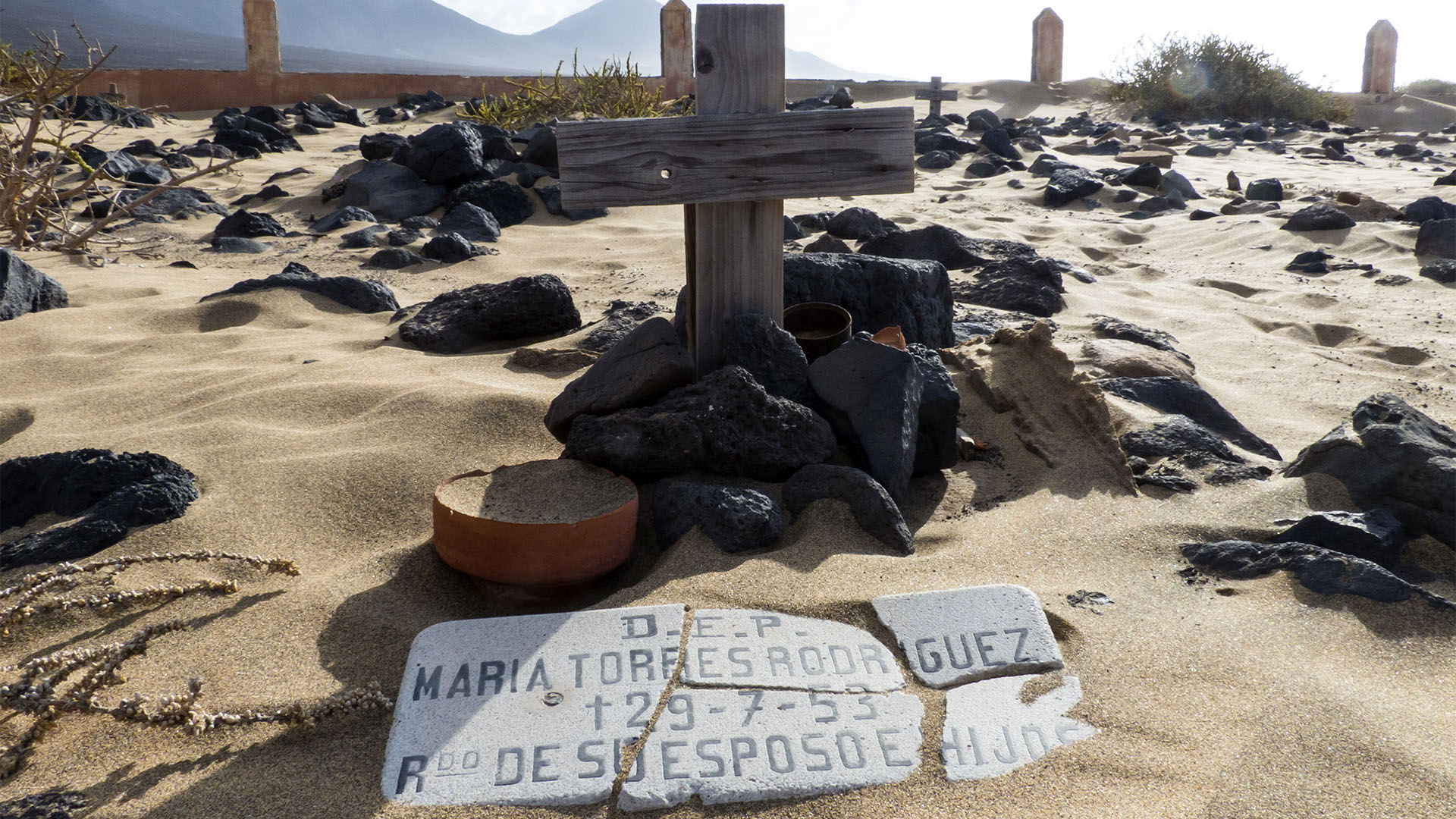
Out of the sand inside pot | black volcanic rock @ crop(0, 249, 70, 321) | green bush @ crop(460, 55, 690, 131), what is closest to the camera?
the sand inside pot

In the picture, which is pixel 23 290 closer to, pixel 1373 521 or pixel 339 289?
pixel 339 289

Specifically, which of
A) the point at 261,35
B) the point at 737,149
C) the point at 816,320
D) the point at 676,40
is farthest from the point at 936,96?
the point at 737,149

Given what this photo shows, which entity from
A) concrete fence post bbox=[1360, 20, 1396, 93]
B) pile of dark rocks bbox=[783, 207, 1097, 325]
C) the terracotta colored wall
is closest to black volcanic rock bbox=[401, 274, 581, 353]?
pile of dark rocks bbox=[783, 207, 1097, 325]

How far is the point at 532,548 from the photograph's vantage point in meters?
2.30

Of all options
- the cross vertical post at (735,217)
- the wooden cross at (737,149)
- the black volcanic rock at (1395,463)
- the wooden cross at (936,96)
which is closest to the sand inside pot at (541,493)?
the cross vertical post at (735,217)

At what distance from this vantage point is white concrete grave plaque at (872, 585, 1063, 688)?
2047 millimetres

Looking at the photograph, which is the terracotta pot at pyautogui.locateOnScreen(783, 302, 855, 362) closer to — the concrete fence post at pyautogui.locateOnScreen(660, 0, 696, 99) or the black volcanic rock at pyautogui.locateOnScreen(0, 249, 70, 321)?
the black volcanic rock at pyautogui.locateOnScreen(0, 249, 70, 321)

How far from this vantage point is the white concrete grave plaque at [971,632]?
6.72 feet

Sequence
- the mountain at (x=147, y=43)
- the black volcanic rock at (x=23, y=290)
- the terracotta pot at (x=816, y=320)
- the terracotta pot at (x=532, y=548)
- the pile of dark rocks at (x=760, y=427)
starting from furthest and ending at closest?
the mountain at (x=147, y=43)
the black volcanic rock at (x=23, y=290)
the terracotta pot at (x=816, y=320)
the pile of dark rocks at (x=760, y=427)
the terracotta pot at (x=532, y=548)

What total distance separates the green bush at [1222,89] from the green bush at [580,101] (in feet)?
32.2

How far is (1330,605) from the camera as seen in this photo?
2.24 metres

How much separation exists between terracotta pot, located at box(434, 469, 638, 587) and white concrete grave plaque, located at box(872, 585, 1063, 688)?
0.65 meters

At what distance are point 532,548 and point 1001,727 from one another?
3.59 feet

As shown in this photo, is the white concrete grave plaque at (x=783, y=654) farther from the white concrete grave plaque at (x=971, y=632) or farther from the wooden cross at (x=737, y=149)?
the wooden cross at (x=737, y=149)
